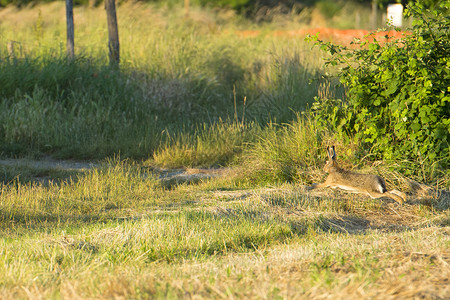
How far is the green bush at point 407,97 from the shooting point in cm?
679

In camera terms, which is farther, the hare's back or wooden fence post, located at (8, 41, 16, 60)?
wooden fence post, located at (8, 41, 16, 60)

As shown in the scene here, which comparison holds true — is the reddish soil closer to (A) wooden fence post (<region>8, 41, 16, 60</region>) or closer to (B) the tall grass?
(B) the tall grass

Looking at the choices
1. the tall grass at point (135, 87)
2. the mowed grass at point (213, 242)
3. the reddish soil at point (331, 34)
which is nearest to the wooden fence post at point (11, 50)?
the tall grass at point (135, 87)

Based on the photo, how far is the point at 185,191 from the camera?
7.30 meters

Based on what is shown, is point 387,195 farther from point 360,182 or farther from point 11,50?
point 11,50

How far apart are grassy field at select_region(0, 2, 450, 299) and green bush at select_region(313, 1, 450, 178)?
0.75 ft

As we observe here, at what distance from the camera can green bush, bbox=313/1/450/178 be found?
6793 millimetres

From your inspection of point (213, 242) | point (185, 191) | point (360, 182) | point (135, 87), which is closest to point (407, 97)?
point (360, 182)

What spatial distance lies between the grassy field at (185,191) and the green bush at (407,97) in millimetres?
230

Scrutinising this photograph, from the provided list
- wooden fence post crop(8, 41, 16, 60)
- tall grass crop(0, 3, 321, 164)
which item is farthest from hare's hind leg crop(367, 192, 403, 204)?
wooden fence post crop(8, 41, 16, 60)

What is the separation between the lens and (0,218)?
585 centimetres

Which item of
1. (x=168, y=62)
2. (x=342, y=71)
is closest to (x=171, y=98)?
(x=168, y=62)

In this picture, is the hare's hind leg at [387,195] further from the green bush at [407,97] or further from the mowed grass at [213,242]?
the green bush at [407,97]

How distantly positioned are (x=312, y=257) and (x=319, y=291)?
0.82m
